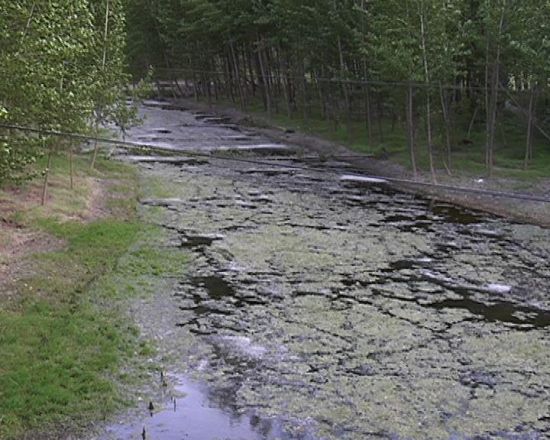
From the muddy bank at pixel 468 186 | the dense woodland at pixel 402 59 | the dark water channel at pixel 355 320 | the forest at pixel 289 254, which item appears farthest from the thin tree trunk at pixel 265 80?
the dark water channel at pixel 355 320

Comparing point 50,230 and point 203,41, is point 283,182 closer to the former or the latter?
point 50,230

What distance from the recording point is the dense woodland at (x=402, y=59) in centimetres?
2270

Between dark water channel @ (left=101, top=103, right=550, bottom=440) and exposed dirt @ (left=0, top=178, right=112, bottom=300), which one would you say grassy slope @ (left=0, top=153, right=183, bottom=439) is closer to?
exposed dirt @ (left=0, top=178, right=112, bottom=300)

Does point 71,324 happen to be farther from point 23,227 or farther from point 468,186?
point 468,186

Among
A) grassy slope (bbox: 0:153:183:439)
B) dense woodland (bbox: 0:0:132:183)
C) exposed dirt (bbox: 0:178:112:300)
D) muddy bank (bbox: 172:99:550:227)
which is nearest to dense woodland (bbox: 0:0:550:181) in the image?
dense woodland (bbox: 0:0:132:183)

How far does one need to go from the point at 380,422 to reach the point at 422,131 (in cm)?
2407

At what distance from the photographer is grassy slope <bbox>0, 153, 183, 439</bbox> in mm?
8336

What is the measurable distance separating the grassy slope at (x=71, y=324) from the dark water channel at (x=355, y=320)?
734mm

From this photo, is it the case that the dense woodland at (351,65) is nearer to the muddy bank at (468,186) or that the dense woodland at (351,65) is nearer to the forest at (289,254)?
the forest at (289,254)

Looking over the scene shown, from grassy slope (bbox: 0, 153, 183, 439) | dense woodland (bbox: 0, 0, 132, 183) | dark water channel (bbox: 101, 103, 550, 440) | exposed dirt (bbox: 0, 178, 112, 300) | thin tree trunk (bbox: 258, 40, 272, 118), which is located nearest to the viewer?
grassy slope (bbox: 0, 153, 183, 439)

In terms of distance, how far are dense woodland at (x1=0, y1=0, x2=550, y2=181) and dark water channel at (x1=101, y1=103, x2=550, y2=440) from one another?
376cm

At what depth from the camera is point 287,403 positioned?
8.78m

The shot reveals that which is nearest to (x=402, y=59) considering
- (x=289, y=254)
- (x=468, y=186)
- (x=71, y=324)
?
(x=468, y=186)

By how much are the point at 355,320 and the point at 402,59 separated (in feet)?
43.0
